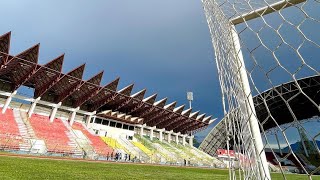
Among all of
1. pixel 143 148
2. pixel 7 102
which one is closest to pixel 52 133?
pixel 7 102

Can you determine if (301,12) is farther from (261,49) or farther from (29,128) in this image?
(29,128)

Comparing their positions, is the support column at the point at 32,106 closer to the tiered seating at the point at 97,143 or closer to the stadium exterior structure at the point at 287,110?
the tiered seating at the point at 97,143

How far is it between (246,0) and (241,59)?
28.9 inches

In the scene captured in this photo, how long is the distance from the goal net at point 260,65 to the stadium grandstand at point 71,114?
21.8 meters

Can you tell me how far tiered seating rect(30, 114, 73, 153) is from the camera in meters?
24.6

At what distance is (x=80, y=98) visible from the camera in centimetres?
3441

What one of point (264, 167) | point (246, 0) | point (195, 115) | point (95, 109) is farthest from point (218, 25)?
point (195, 115)

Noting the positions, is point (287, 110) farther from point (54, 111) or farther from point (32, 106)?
point (32, 106)

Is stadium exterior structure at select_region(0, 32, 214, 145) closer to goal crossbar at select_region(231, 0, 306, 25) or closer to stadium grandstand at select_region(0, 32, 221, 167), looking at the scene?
stadium grandstand at select_region(0, 32, 221, 167)

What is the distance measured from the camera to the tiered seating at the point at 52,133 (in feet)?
80.7

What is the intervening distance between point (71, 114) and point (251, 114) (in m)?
35.0

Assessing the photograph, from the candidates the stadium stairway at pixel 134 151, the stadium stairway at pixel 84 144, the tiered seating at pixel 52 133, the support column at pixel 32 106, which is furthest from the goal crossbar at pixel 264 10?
the support column at pixel 32 106

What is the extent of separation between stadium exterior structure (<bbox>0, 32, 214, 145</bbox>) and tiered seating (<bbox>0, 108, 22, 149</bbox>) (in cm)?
170

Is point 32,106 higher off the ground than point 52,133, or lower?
higher
